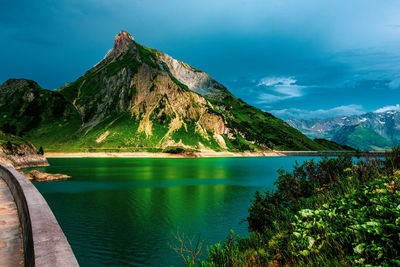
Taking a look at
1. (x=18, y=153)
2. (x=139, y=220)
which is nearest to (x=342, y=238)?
(x=139, y=220)

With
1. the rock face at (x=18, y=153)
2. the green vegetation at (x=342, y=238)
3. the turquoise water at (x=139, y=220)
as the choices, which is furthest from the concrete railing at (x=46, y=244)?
the rock face at (x=18, y=153)

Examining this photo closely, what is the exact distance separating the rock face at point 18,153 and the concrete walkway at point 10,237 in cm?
7104

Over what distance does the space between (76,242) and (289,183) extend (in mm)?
17174

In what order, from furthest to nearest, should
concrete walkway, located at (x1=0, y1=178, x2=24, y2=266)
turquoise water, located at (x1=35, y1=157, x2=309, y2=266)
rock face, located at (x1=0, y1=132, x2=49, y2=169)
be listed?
rock face, located at (x1=0, y1=132, x2=49, y2=169), turquoise water, located at (x1=35, y1=157, x2=309, y2=266), concrete walkway, located at (x1=0, y1=178, x2=24, y2=266)

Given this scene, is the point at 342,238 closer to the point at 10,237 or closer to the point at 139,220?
the point at 10,237

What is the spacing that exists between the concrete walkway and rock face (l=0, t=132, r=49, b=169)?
71.0 metres

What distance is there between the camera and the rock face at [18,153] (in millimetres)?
76850

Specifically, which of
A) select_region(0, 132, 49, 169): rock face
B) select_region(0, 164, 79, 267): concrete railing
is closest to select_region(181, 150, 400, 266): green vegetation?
select_region(0, 164, 79, 267): concrete railing

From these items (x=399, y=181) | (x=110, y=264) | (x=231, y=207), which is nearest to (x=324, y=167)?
(x=399, y=181)

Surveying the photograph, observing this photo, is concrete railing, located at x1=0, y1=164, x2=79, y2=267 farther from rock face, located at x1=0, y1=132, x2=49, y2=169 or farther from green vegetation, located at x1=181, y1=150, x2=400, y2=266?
rock face, located at x1=0, y1=132, x2=49, y2=169

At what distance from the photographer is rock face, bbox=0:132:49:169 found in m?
76.8

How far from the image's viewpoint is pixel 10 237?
8.98 m

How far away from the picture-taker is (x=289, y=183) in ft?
54.5

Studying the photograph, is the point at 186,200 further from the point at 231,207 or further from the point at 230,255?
the point at 230,255
